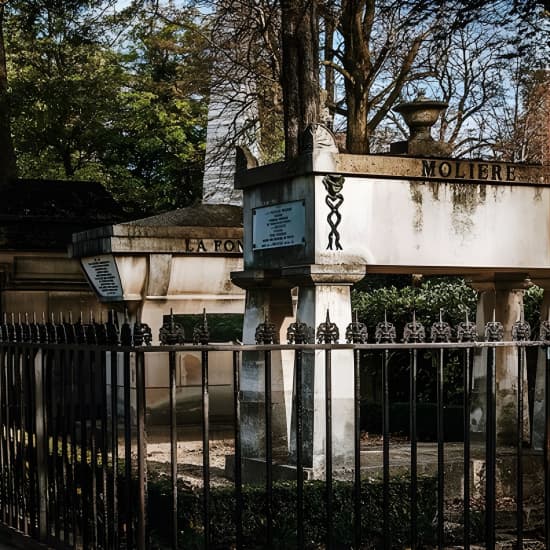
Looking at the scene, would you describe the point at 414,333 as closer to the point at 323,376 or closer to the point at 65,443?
the point at 65,443

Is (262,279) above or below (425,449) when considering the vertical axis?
above

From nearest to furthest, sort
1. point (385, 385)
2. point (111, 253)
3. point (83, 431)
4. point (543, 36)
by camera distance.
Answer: point (385, 385) < point (83, 431) < point (543, 36) < point (111, 253)

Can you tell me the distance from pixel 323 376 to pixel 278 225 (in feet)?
4.65

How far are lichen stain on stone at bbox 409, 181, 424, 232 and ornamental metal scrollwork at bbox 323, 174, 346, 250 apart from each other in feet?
2.23

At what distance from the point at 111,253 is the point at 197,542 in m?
6.30

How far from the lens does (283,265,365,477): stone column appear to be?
903 centimetres

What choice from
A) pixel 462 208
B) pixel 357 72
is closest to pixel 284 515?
pixel 462 208

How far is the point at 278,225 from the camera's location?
9602 mm

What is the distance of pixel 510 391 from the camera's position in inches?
401

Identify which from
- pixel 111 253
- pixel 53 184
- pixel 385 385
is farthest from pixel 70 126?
pixel 385 385

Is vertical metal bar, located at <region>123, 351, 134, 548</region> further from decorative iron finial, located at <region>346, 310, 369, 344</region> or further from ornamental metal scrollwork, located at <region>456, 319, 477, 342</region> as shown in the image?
ornamental metal scrollwork, located at <region>456, 319, 477, 342</region>

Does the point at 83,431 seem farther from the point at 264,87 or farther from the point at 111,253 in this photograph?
the point at 264,87

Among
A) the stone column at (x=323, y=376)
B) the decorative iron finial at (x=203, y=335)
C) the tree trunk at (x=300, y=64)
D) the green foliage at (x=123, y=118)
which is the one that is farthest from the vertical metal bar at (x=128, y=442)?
the green foliage at (x=123, y=118)

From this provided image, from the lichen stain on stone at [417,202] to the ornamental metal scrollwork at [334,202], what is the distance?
68 centimetres
